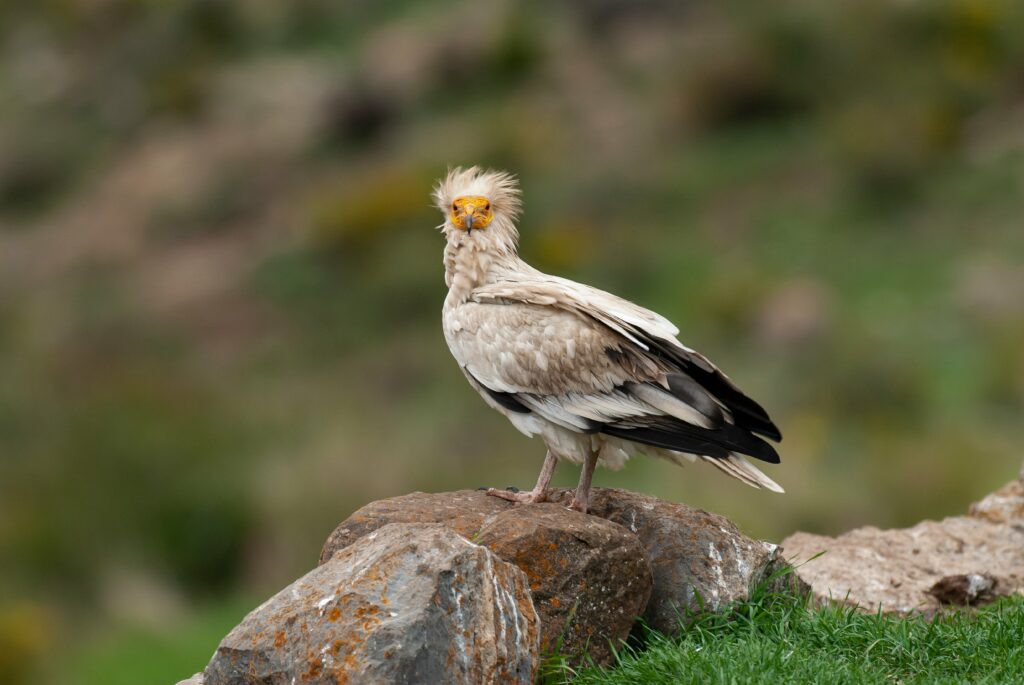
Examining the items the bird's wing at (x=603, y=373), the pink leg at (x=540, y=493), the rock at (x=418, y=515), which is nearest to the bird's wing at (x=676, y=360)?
the bird's wing at (x=603, y=373)

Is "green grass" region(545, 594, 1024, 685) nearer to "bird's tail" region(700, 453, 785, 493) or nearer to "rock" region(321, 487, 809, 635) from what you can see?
"rock" region(321, 487, 809, 635)

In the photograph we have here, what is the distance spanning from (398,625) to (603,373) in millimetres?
2120

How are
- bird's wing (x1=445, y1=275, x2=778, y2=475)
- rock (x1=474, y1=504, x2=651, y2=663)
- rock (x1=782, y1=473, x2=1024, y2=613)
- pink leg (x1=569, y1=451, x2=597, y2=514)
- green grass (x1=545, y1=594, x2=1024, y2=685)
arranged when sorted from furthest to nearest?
rock (x1=782, y1=473, x2=1024, y2=613), pink leg (x1=569, y1=451, x2=597, y2=514), bird's wing (x1=445, y1=275, x2=778, y2=475), rock (x1=474, y1=504, x2=651, y2=663), green grass (x1=545, y1=594, x2=1024, y2=685)

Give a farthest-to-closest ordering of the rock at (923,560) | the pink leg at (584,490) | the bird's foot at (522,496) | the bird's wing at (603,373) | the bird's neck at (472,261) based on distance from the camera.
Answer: the rock at (923,560)
the bird's neck at (472,261)
the bird's foot at (522,496)
the pink leg at (584,490)
the bird's wing at (603,373)

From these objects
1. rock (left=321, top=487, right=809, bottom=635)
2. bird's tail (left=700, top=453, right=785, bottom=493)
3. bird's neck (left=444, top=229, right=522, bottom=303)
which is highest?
bird's neck (left=444, top=229, right=522, bottom=303)

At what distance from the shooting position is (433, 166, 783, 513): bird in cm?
777

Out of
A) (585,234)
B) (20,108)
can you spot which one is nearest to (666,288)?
(585,234)

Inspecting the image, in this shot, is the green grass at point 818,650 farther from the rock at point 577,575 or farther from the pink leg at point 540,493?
the pink leg at point 540,493

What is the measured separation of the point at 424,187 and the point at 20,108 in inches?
835

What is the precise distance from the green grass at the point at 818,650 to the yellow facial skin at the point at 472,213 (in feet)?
8.38

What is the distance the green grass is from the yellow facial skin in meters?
2.55

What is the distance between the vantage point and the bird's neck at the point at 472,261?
28.1 ft

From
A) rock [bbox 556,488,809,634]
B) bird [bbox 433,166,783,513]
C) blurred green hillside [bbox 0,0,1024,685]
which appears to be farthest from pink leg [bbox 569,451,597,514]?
blurred green hillside [bbox 0,0,1024,685]

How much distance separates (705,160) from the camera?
3197cm
